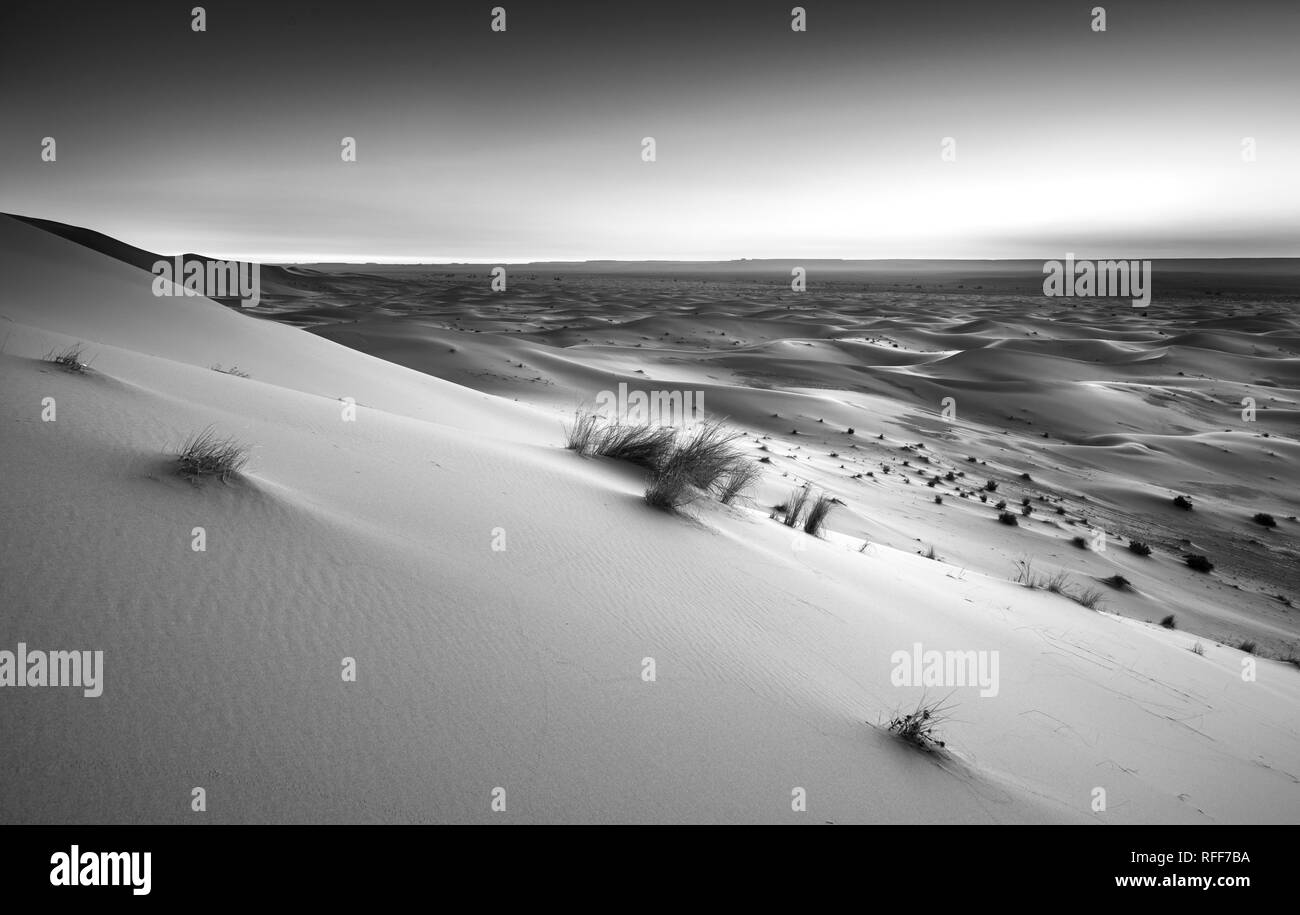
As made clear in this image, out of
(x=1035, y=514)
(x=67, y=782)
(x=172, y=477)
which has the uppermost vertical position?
(x=172, y=477)

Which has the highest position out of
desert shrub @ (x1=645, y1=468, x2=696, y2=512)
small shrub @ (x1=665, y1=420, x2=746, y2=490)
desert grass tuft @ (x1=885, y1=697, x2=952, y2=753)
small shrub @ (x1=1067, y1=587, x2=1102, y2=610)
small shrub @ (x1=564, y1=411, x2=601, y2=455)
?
small shrub @ (x1=564, y1=411, x2=601, y2=455)

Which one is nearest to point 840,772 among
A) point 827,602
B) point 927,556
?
point 827,602

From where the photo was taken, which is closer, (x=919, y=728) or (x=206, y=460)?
(x=919, y=728)

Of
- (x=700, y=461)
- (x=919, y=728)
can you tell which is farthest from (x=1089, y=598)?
(x=919, y=728)

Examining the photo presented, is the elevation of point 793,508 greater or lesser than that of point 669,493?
lesser

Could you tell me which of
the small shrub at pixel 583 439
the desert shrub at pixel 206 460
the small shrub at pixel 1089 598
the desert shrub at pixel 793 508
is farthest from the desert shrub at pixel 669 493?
the small shrub at pixel 1089 598

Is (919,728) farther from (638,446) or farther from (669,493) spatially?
(638,446)

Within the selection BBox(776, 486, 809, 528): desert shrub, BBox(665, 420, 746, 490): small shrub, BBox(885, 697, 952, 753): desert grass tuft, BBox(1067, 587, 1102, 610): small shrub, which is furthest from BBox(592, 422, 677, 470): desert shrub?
BBox(1067, 587, 1102, 610): small shrub

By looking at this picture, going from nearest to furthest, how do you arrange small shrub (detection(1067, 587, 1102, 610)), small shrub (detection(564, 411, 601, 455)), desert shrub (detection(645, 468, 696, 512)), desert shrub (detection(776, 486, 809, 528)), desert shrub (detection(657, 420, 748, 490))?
desert shrub (detection(645, 468, 696, 512)), desert shrub (detection(657, 420, 748, 490)), desert shrub (detection(776, 486, 809, 528)), small shrub (detection(1067, 587, 1102, 610)), small shrub (detection(564, 411, 601, 455))

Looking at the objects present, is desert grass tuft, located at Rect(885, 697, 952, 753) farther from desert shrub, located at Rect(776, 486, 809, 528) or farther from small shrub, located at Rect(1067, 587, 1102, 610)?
small shrub, located at Rect(1067, 587, 1102, 610)
